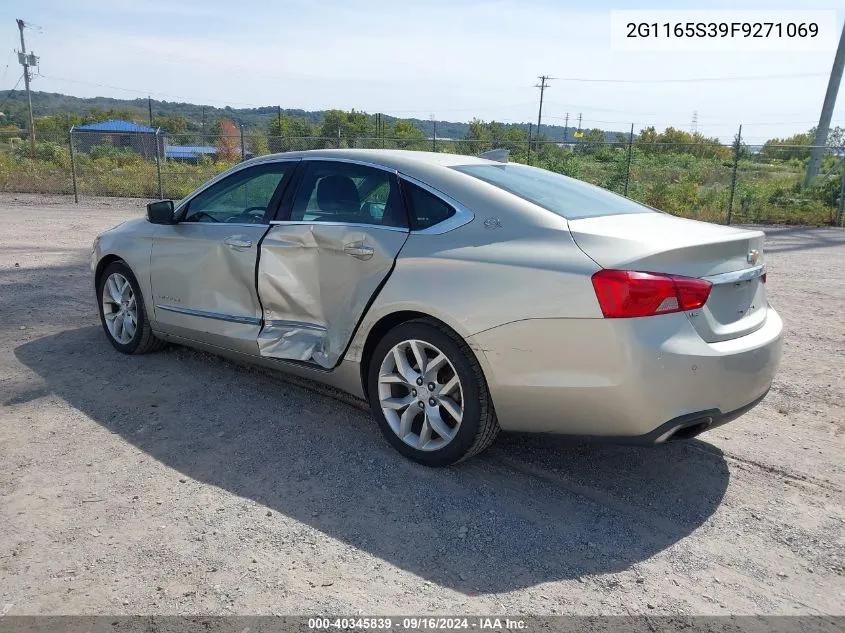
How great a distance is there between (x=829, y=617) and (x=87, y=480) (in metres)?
3.31

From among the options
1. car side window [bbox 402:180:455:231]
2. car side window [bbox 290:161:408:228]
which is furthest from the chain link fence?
car side window [bbox 402:180:455:231]

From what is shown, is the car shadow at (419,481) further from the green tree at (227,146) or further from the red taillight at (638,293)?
the green tree at (227,146)

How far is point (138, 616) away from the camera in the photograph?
263 cm

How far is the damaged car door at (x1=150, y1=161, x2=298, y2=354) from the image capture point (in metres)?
4.71

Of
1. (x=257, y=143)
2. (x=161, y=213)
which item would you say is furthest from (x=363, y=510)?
(x=257, y=143)

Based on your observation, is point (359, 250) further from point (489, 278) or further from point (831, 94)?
point (831, 94)

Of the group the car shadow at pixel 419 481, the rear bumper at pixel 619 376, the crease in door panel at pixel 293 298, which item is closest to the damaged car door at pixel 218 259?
the crease in door panel at pixel 293 298

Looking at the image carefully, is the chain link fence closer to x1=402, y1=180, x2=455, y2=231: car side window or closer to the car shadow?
the car shadow

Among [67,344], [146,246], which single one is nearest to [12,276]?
[67,344]

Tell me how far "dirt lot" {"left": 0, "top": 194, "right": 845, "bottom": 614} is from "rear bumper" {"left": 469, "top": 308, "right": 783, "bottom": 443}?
45cm

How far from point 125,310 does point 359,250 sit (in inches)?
99.9

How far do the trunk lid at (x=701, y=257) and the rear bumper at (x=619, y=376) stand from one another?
11 cm

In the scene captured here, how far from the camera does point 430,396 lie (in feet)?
12.4

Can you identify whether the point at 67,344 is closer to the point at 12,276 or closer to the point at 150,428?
the point at 150,428
